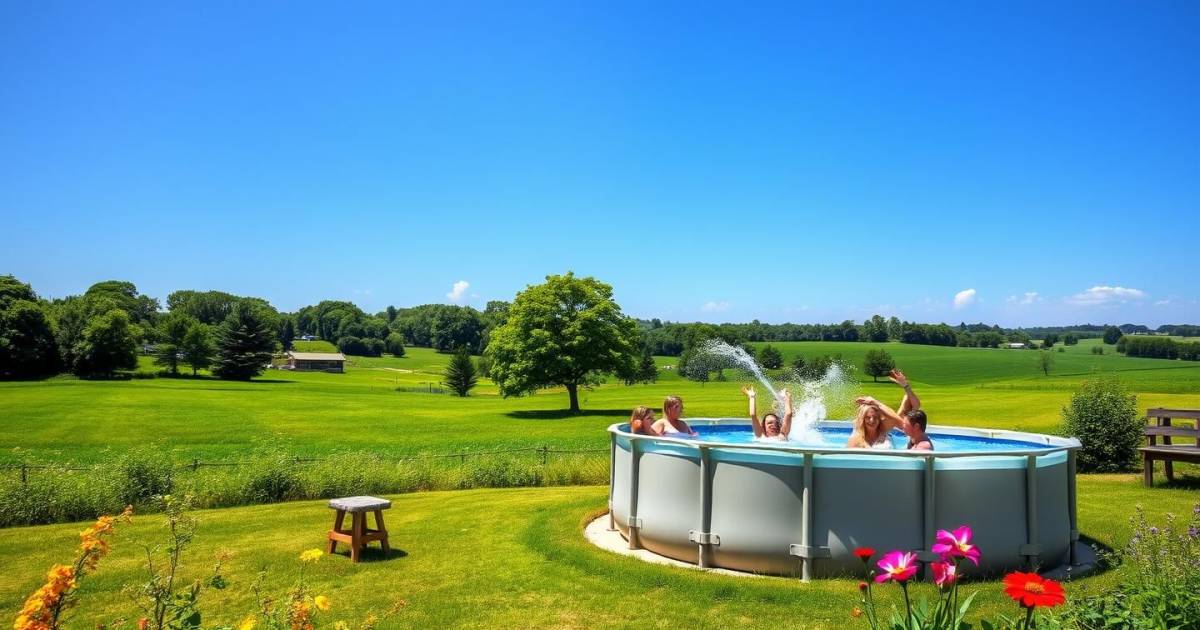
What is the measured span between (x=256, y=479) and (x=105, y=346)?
63.7 meters

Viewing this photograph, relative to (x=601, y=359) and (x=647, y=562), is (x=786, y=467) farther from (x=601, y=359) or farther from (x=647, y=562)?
(x=601, y=359)

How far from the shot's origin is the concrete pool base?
8977mm

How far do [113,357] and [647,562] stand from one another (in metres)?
73.6

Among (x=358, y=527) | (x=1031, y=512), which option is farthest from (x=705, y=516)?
(x=358, y=527)

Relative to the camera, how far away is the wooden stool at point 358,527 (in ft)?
33.2

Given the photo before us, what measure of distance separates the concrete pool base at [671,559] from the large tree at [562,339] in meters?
36.0

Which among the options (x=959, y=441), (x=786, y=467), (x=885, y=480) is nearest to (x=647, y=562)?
(x=786, y=467)

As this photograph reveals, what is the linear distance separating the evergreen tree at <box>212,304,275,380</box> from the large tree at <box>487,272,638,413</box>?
35.5 meters

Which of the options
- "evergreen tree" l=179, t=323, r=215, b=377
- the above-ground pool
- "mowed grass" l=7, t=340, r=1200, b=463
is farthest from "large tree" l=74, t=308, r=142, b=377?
the above-ground pool

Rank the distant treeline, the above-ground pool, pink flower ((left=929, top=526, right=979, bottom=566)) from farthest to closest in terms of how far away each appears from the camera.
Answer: the distant treeline, the above-ground pool, pink flower ((left=929, top=526, right=979, bottom=566))

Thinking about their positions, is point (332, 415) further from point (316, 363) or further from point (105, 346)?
point (316, 363)

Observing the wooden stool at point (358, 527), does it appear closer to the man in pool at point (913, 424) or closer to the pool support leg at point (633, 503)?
the pool support leg at point (633, 503)

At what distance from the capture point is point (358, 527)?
1015cm

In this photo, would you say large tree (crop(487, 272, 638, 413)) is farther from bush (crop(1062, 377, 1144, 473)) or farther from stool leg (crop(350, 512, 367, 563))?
stool leg (crop(350, 512, 367, 563))
